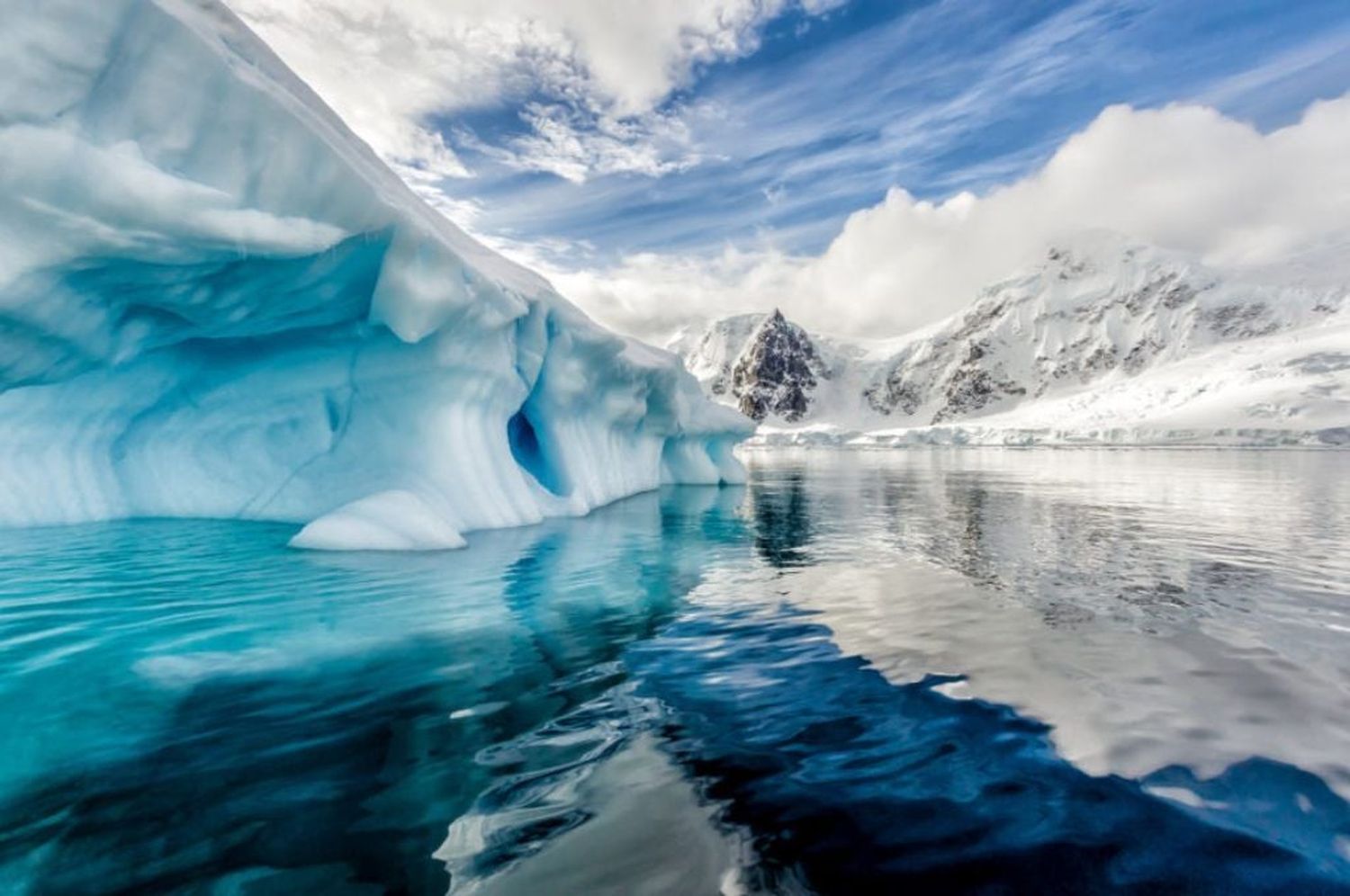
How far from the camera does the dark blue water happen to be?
8.13 ft

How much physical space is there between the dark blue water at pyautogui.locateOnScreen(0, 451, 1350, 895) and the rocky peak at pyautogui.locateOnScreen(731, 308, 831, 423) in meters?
171

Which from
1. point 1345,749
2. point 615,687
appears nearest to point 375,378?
point 615,687

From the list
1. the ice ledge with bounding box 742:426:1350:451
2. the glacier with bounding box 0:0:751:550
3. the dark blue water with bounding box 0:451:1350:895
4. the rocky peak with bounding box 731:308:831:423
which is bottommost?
the ice ledge with bounding box 742:426:1350:451

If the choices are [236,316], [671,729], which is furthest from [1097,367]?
[671,729]

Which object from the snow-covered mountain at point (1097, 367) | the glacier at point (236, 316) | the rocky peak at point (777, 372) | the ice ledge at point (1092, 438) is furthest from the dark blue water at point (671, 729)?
the rocky peak at point (777, 372)

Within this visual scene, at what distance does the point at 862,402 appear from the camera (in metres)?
186

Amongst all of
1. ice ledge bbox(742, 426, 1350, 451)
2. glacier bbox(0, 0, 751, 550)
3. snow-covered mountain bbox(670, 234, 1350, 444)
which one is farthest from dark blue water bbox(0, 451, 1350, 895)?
snow-covered mountain bbox(670, 234, 1350, 444)

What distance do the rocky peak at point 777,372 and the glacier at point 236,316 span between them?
167 meters

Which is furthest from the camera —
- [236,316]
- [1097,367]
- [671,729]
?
[1097,367]

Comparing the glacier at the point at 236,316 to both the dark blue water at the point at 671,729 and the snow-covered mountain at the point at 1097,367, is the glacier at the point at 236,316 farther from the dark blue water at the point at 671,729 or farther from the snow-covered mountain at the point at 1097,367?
the snow-covered mountain at the point at 1097,367

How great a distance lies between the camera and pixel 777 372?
18525cm

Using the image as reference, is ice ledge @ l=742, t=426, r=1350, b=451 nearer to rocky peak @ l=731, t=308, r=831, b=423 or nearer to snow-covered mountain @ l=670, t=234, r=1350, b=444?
snow-covered mountain @ l=670, t=234, r=1350, b=444

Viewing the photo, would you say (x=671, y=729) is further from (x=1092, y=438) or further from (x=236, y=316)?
(x=1092, y=438)

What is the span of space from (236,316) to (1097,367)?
615ft
